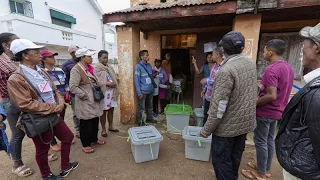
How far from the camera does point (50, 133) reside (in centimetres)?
206

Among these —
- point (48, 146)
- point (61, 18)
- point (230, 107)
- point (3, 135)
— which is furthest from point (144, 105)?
point (61, 18)

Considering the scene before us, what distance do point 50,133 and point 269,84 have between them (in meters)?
2.73

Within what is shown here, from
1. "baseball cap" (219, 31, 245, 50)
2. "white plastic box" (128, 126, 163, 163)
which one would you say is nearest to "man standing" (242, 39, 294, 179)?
"baseball cap" (219, 31, 245, 50)

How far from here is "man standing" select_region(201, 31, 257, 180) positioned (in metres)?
1.57

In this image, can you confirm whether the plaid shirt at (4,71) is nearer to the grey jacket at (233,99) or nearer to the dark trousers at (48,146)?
the dark trousers at (48,146)

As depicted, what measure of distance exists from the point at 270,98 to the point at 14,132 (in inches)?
133

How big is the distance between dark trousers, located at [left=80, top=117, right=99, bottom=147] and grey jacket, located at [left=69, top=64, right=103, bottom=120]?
15cm

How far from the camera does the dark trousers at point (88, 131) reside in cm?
285

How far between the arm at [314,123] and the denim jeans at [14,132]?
3.01 m

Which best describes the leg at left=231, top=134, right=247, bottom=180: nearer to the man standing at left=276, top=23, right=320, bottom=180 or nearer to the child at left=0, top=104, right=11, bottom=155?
the man standing at left=276, top=23, right=320, bottom=180

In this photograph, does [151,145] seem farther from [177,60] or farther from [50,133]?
[177,60]

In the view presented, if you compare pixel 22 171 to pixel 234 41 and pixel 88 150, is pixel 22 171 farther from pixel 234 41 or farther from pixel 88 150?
pixel 234 41

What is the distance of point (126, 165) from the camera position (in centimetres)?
266

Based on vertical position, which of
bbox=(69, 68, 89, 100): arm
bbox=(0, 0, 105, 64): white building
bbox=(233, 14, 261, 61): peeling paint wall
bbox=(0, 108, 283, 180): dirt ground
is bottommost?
bbox=(0, 108, 283, 180): dirt ground
